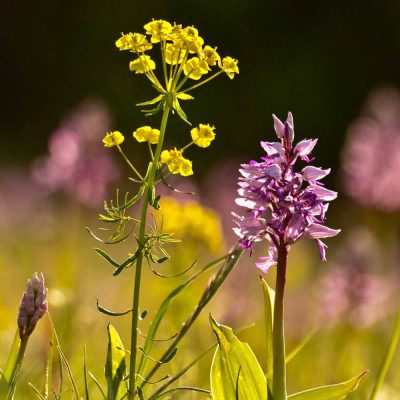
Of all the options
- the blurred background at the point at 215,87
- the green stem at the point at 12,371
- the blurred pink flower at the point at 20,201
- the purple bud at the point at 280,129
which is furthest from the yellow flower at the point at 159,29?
the blurred pink flower at the point at 20,201

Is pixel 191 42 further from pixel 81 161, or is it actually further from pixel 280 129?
pixel 81 161

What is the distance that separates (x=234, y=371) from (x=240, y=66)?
41.4ft

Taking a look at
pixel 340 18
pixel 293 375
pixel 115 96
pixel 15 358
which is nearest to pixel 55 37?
pixel 115 96

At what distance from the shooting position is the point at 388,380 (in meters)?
3.27

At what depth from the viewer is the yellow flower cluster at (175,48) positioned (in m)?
1.50

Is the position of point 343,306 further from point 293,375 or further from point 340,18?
point 340,18

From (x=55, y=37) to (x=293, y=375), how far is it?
1239 centimetres

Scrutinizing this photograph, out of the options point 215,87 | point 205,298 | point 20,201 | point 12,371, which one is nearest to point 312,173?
point 205,298

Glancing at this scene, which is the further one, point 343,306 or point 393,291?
point 393,291

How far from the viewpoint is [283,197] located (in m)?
1.45

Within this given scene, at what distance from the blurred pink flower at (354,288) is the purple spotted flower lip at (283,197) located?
151 cm

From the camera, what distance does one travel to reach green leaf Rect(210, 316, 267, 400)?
5.06 feet

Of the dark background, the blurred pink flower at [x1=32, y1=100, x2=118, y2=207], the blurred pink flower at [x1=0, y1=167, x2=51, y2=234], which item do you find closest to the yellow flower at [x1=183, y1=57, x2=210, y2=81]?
the blurred pink flower at [x1=32, y1=100, x2=118, y2=207]

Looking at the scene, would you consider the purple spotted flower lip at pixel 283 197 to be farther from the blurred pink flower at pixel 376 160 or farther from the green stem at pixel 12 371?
the blurred pink flower at pixel 376 160
